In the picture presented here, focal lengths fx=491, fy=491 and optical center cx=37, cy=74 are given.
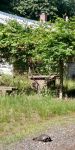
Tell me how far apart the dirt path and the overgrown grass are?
78 centimetres

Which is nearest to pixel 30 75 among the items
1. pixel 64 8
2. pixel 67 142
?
pixel 67 142

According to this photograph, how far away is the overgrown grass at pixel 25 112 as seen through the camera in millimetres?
14284

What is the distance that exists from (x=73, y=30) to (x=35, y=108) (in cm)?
566

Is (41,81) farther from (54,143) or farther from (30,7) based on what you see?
(30,7)

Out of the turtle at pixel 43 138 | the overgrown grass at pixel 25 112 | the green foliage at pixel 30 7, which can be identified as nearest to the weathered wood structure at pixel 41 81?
the overgrown grass at pixel 25 112

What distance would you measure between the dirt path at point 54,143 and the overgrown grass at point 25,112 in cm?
78

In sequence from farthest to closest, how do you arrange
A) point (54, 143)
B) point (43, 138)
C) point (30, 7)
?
point (30, 7) < point (43, 138) < point (54, 143)

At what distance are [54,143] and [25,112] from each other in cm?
390

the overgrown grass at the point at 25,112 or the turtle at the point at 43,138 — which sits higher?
the turtle at the point at 43,138

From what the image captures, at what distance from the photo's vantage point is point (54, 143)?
40.2ft

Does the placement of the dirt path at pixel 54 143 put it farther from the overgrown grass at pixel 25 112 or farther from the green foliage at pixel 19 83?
the green foliage at pixel 19 83

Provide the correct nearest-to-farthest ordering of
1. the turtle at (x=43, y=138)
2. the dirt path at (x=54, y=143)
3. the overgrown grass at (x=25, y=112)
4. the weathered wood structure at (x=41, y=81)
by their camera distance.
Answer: the dirt path at (x=54, y=143)
the turtle at (x=43, y=138)
the overgrown grass at (x=25, y=112)
the weathered wood structure at (x=41, y=81)

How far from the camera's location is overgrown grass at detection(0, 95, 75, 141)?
14284 millimetres

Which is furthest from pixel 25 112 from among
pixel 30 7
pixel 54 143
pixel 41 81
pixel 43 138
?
pixel 30 7
